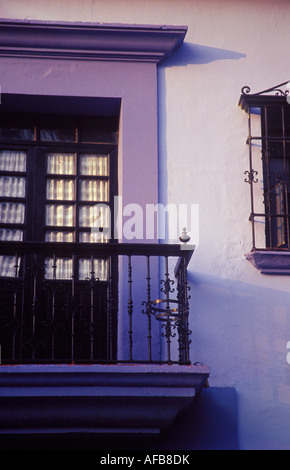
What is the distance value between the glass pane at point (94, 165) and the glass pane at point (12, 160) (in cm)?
60

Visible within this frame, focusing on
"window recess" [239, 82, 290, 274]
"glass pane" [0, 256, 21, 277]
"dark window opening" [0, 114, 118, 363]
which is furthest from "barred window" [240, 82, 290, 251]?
"glass pane" [0, 256, 21, 277]

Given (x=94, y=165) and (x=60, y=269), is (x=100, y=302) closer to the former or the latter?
(x=60, y=269)

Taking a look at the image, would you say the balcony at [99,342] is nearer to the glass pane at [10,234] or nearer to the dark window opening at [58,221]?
the dark window opening at [58,221]

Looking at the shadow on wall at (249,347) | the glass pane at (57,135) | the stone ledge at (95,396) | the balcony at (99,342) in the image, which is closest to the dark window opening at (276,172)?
the shadow on wall at (249,347)

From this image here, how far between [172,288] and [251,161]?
1606 mm

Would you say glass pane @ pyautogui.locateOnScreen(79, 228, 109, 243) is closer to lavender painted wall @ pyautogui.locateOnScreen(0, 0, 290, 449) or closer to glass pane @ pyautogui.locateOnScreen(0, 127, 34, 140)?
lavender painted wall @ pyautogui.locateOnScreen(0, 0, 290, 449)

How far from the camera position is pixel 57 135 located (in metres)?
9.15

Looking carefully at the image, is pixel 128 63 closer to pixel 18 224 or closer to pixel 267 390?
pixel 18 224

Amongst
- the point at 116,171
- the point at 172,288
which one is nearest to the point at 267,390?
the point at 172,288

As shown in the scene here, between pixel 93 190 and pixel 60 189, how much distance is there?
0.34m

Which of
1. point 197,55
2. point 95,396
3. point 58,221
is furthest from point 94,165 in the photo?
point 95,396

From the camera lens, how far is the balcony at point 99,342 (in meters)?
7.32

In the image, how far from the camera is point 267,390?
805 cm

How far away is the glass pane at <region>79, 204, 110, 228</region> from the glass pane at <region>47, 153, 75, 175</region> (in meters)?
0.43
